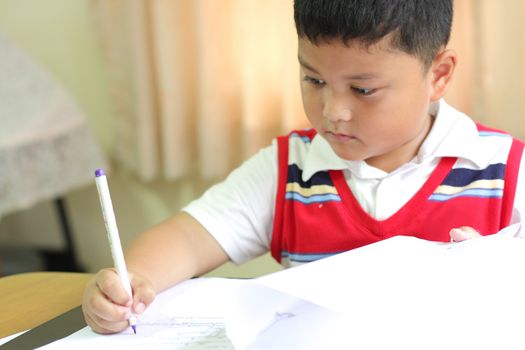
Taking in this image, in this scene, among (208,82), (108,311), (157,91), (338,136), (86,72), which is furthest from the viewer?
(86,72)

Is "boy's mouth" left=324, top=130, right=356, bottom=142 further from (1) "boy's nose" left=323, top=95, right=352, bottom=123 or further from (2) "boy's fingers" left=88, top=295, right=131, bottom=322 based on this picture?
(2) "boy's fingers" left=88, top=295, right=131, bottom=322

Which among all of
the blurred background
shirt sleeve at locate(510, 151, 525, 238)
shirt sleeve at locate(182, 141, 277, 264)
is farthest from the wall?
shirt sleeve at locate(510, 151, 525, 238)

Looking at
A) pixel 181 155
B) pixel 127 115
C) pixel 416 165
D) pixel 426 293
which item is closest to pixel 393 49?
pixel 416 165

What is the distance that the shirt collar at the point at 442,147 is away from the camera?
0.97 metres

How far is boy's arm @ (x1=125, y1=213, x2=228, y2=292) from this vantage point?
92 centimetres

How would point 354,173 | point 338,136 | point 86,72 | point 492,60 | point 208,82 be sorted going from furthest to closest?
point 86,72 → point 208,82 → point 492,60 → point 354,173 → point 338,136

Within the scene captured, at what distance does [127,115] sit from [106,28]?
0.25 metres

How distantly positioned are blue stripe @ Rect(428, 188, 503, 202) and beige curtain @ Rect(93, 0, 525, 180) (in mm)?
590

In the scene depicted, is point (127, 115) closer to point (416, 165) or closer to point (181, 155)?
point (181, 155)

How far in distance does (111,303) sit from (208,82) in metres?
1.10

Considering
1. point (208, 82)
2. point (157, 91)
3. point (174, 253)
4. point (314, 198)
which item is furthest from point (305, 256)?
point (157, 91)

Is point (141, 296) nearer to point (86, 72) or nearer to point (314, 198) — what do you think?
point (314, 198)

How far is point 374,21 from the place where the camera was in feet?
2.69

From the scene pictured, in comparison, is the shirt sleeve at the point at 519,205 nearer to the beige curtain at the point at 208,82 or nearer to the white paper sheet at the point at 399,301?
the white paper sheet at the point at 399,301
